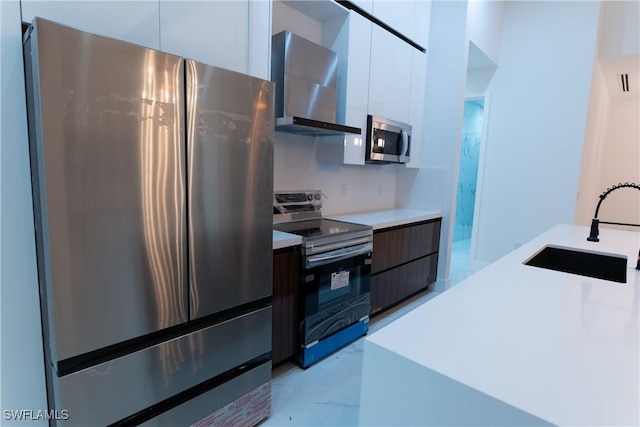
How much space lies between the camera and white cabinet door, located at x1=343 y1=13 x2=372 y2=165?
8.66 ft

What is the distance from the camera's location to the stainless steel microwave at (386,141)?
2.92 metres

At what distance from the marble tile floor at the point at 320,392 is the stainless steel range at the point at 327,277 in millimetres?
74

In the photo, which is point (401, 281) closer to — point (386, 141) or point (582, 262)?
point (386, 141)

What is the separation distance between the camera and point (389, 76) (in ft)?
10.0

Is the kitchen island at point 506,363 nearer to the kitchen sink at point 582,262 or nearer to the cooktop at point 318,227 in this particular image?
the kitchen sink at point 582,262

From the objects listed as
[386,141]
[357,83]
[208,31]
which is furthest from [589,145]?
[208,31]

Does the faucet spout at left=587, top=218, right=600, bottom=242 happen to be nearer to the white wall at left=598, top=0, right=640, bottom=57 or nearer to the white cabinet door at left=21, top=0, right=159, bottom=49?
the white cabinet door at left=21, top=0, right=159, bottom=49

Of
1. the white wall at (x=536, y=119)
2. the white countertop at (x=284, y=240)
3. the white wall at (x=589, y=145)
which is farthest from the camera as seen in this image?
the white wall at (x=589, y=145)

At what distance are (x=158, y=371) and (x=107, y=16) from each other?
134cm

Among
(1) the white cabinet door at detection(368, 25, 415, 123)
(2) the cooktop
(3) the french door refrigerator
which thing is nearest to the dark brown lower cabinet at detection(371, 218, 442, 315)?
(2) the cooktop

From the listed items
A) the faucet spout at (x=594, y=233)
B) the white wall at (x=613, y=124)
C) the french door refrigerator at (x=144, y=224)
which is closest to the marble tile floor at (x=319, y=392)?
the french door refrigerator at (x=144, y=224)

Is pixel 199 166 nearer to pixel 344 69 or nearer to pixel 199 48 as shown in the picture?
pixel 199 48

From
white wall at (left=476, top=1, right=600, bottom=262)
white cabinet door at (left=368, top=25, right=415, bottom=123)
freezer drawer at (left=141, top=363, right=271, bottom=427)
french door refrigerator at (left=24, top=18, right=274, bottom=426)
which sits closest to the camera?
french door refrigerator at (left=24, top=18, right=274, bottom=426)

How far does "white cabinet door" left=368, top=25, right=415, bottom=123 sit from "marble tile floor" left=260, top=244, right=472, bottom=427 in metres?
2.04
